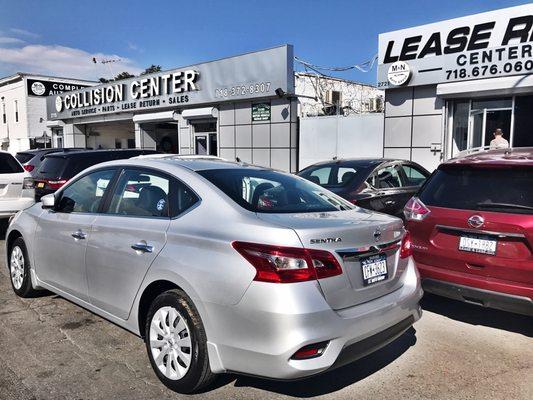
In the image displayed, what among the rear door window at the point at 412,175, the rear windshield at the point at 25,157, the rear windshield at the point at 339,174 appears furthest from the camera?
the rear windshield at the point at 25,157

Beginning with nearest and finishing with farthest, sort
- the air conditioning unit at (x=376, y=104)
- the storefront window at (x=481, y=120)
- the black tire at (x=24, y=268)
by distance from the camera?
the black tire at (x=24, y=268) < the storefront window at (x=481, y=120) < the air conditioning unit at (x=376, y=104)

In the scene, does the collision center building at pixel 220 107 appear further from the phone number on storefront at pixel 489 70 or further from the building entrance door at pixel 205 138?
the phone number on storefront at pixel 489 70

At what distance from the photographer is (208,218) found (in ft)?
10.2

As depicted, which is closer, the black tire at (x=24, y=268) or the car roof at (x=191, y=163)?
the car roof at (x=191, y=163)

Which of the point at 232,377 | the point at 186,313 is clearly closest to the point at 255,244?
the point at 186,313

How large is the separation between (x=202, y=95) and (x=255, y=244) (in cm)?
1646

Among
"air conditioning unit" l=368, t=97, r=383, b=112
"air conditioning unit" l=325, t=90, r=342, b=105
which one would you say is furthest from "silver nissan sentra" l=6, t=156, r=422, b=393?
"air conditioning unit" l=368, t=97, r=383, b=112

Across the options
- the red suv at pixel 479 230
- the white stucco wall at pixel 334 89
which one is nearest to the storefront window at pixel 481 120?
the white stucco wall at pixel 334 89

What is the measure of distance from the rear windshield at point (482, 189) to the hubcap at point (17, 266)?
14.2ft

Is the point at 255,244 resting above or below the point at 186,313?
above

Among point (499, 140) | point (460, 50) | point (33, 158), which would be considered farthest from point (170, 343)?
point (33, 158)

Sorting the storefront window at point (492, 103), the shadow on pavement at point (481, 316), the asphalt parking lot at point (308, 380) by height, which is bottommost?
the shadow on pavement at point (481, 316)

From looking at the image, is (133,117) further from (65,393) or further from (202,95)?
(65,393)

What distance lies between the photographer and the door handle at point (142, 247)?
3.33 meters
